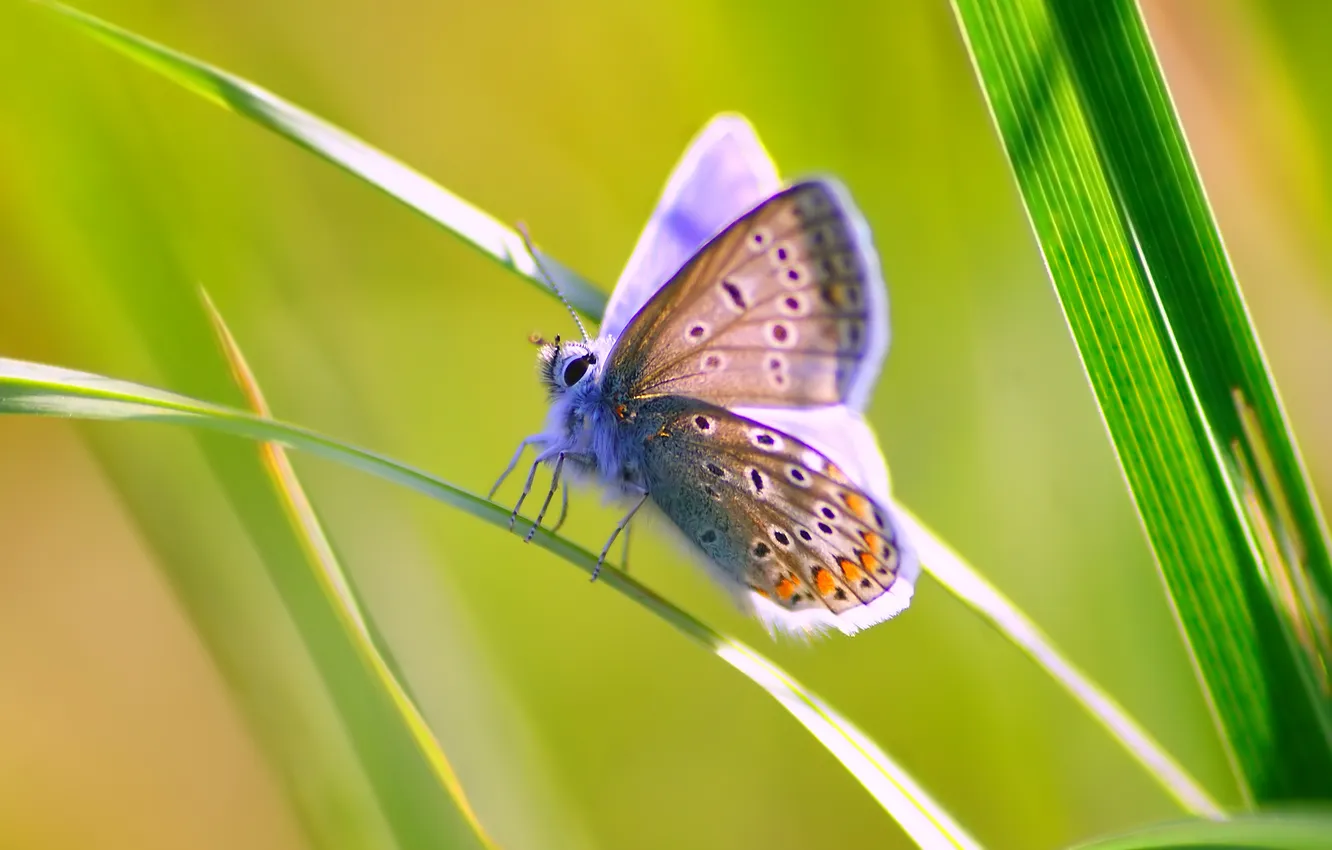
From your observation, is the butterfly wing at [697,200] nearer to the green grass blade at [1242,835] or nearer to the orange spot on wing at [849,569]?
the orange spot on wing at [849,569]

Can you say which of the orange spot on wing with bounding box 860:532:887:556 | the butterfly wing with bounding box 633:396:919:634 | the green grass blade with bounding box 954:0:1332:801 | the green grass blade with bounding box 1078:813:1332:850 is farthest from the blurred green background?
the green grass blade with bounding box 1078:813:1332:850

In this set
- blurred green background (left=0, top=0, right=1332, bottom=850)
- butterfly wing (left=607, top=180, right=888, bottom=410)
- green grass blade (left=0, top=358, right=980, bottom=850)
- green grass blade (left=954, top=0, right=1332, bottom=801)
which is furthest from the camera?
blurred green background (left=0, top=0, right=1332, bottom=850)

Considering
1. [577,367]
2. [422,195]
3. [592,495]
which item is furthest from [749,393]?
[592,495]

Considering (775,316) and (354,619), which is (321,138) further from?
(775,316)

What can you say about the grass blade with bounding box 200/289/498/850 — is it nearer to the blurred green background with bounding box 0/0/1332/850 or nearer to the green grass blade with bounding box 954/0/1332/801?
the blurred green background with bounding box 0/0/1332/850

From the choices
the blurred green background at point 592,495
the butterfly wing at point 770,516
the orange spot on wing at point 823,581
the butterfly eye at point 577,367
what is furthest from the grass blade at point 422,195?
the blurred green background at point 592,495

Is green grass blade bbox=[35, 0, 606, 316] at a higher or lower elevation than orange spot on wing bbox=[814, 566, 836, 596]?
higher
